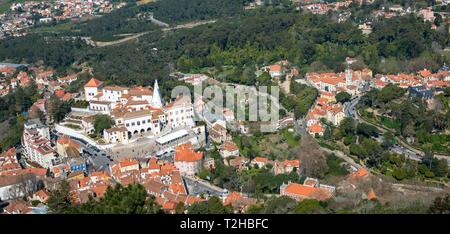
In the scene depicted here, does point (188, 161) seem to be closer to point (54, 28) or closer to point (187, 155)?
point (187, 155)

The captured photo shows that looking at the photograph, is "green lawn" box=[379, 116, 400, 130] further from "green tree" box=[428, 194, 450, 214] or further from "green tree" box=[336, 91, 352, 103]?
"green tree" box=[428, 194, 450, 214]

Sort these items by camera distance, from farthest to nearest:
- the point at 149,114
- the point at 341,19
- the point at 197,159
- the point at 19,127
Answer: the point at 341,19
the point at 19,127
the point at 149,114
the point at 197,159

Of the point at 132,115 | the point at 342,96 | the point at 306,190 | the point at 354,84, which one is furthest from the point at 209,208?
the point at 354,84

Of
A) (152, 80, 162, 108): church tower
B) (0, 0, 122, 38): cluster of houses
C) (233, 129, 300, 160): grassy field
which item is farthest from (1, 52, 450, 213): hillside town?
(0, 0, 122, 38): cluster of houses
